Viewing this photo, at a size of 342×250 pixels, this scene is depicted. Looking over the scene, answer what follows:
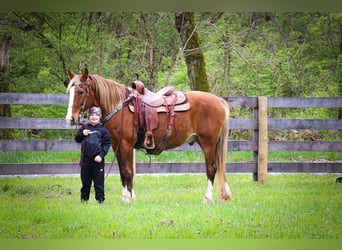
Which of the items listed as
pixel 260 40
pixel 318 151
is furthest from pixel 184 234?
pixel 260 40

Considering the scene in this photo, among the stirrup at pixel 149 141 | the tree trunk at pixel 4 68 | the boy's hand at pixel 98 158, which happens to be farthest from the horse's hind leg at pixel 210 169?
the tree trunk at pixel 4 68

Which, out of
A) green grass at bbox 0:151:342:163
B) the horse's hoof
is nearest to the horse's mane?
green grass at bbox 0:151:342:163

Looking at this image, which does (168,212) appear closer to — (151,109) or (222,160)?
(222,160)

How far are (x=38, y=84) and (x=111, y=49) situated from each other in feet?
2.75

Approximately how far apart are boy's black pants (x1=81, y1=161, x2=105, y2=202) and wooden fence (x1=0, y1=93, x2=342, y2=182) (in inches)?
24.6

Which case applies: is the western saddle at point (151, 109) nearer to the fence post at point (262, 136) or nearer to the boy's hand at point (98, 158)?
the boy's hand at point (98, 158)

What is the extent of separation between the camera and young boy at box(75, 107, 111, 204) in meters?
5.74

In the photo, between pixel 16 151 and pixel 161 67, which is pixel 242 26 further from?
pixel 16 151

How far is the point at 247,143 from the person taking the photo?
285 inches

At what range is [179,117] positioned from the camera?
6.10 m

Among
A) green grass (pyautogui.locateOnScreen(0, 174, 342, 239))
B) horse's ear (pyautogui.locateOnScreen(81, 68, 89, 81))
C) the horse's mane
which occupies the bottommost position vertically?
green grass (pyautogui.locateOnScreen(0, 174, 342, 239))

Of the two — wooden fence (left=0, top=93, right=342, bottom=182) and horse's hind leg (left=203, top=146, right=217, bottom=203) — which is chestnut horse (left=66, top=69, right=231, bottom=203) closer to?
horse's hind leg (left=203, top=146, right=217, bottom=203)

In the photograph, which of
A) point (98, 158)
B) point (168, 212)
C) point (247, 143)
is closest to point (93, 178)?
point (98, 158)

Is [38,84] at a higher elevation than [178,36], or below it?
below
